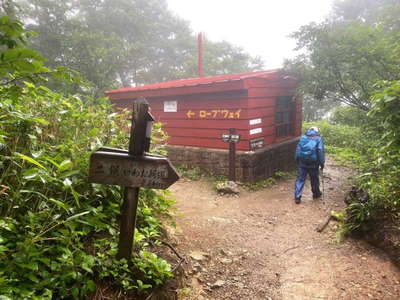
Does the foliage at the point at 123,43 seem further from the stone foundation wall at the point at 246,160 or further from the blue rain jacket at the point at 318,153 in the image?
the blue rain jacket at the point at 318,153

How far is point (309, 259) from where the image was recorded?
379 centimetres

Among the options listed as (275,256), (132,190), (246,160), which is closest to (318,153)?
(246,160)

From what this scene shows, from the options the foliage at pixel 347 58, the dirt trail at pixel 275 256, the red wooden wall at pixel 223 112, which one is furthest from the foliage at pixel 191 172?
the foliage at pixel 347 58

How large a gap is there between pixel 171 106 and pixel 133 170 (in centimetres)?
756

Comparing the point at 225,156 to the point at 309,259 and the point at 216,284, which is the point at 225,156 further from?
the point at 216,284

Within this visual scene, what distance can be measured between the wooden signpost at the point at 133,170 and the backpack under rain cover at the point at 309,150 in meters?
4.95

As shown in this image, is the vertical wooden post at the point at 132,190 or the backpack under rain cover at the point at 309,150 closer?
the vertical wooden post at the point at 132,190

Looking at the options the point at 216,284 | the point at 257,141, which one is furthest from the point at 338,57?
the point at 216,284

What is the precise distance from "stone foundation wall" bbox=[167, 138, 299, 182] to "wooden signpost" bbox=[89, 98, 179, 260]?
5.71 meters

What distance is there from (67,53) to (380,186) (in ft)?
53.1

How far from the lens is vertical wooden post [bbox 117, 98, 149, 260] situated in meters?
2.21

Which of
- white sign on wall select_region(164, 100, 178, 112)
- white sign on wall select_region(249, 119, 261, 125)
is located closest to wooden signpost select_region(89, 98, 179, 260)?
white sign on wall select_region(249, 119, 261, 125)

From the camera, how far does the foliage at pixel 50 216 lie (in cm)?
160

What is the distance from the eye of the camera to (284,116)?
9.90m
